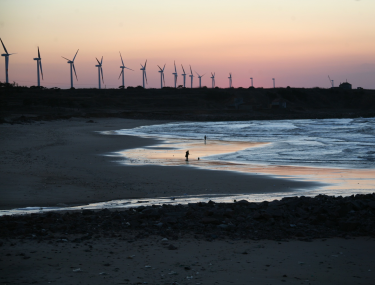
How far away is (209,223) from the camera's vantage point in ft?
26.3

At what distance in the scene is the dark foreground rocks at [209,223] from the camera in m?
7.45

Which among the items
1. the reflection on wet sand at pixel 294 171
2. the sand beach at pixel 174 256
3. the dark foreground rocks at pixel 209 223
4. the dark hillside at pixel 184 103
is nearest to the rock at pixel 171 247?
the sand beach at pixel 174 256

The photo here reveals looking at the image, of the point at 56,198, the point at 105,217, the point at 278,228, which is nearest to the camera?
the point at 278,228

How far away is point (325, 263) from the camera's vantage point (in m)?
6.09

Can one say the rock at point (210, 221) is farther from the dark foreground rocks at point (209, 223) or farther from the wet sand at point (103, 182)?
the wet sand at point (103, 182)

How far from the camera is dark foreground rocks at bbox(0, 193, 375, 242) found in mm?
7450

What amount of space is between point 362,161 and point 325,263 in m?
15.3

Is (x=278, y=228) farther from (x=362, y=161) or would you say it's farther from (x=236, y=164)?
(x=362, y=161)

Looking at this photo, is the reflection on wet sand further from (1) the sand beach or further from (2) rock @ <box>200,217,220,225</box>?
(2) rock @ <box>200,217,220,225</box>

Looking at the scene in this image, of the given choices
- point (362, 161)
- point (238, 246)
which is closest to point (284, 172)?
point (362, 161)

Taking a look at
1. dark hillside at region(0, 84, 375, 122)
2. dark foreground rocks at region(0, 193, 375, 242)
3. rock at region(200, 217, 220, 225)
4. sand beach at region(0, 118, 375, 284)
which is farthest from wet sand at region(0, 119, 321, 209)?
dark hillside at region(0, 84, 375, 122)

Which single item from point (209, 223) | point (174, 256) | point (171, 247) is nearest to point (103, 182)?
point (209, 223)

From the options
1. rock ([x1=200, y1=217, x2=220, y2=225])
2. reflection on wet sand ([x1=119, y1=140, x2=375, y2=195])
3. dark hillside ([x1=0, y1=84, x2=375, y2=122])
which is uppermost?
dark hillside ([x1=0, y1=84, x2=375, y2=122])

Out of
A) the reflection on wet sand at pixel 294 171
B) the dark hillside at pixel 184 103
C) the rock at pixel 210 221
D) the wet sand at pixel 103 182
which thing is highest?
the dark hillside at pixel 184 103
